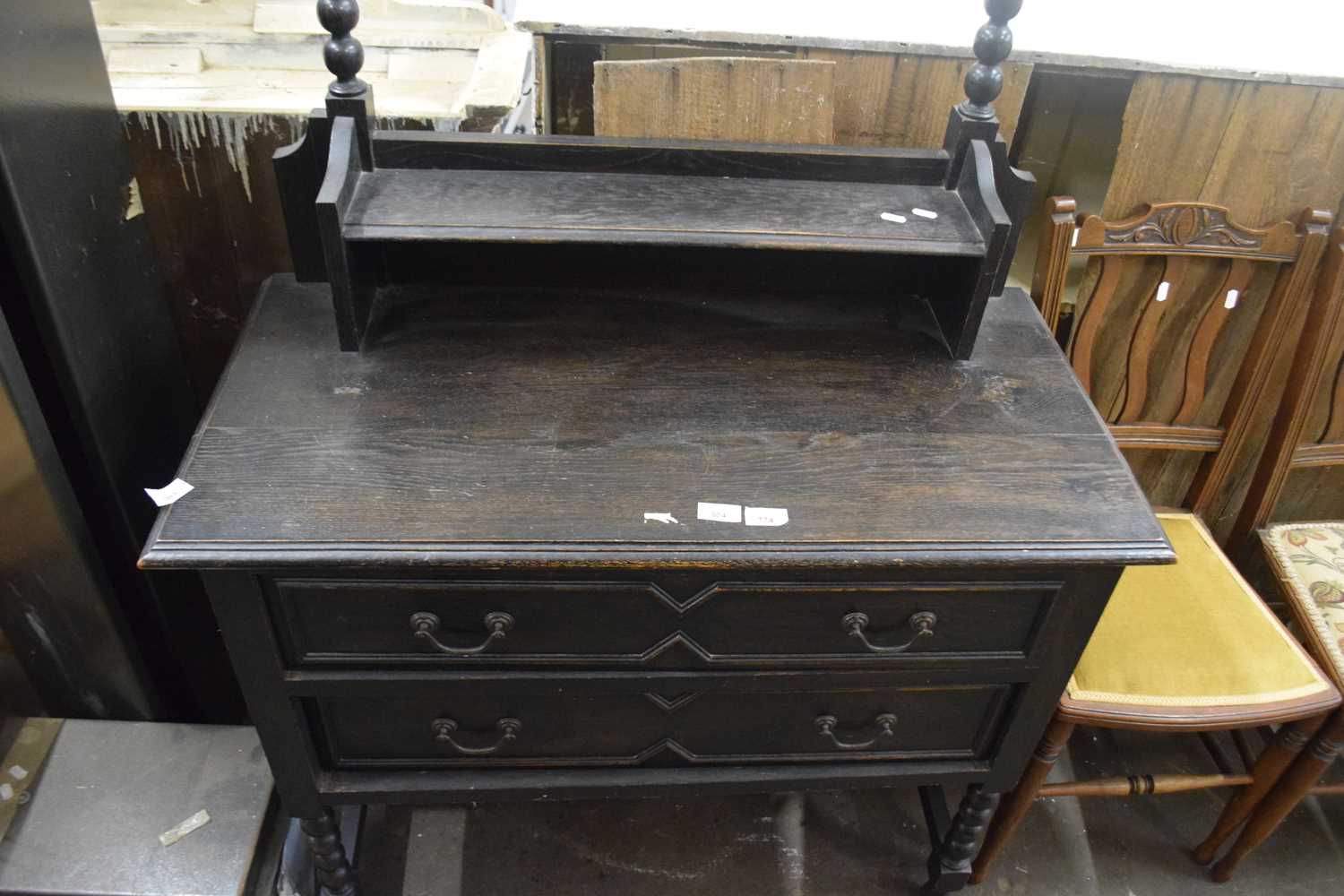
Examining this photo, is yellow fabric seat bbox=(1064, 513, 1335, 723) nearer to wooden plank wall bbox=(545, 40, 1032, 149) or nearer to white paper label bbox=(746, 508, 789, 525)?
white paper label bbox=(746, 508, 789, 525)

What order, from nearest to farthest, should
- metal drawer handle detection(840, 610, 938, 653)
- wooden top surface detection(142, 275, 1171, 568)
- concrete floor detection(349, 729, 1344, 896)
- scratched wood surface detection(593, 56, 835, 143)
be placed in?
wooden top surface detection(142, 275, 1171, 568), metal drawer handle detection(840, 610, 938, 653), scratched wood surface detection(593, 56, 835, 143), concrete floor detection(349, 729, 1344, 896)

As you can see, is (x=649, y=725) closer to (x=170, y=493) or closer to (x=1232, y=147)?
(x=170, y=493)

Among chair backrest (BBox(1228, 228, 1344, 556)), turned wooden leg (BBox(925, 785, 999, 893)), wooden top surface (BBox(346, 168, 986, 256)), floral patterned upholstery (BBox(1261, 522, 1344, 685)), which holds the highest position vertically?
wooden top surface (BBox(346, 168, 986, 256))

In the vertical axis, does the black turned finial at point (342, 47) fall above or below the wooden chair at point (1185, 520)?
above

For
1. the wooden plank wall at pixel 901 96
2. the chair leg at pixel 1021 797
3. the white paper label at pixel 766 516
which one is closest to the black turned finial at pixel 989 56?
the wooden plank wall at pixel 901 96

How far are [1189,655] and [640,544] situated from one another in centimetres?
104

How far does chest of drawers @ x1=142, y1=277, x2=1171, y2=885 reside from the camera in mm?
1112

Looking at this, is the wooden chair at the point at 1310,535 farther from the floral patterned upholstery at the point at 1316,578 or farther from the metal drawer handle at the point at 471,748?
the metal drawer handle at the point at 471,748

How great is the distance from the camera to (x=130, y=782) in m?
1.61

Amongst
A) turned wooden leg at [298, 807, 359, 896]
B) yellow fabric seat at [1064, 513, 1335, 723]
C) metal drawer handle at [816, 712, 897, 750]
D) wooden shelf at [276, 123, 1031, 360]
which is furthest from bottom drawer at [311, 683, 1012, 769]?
wooden shelf at [276, 123, 1031, 360]

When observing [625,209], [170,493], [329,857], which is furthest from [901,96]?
[329,857]

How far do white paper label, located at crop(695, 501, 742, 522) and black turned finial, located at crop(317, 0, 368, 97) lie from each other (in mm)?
715

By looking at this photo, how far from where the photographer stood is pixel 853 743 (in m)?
1.41

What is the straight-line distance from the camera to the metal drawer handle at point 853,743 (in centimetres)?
137
